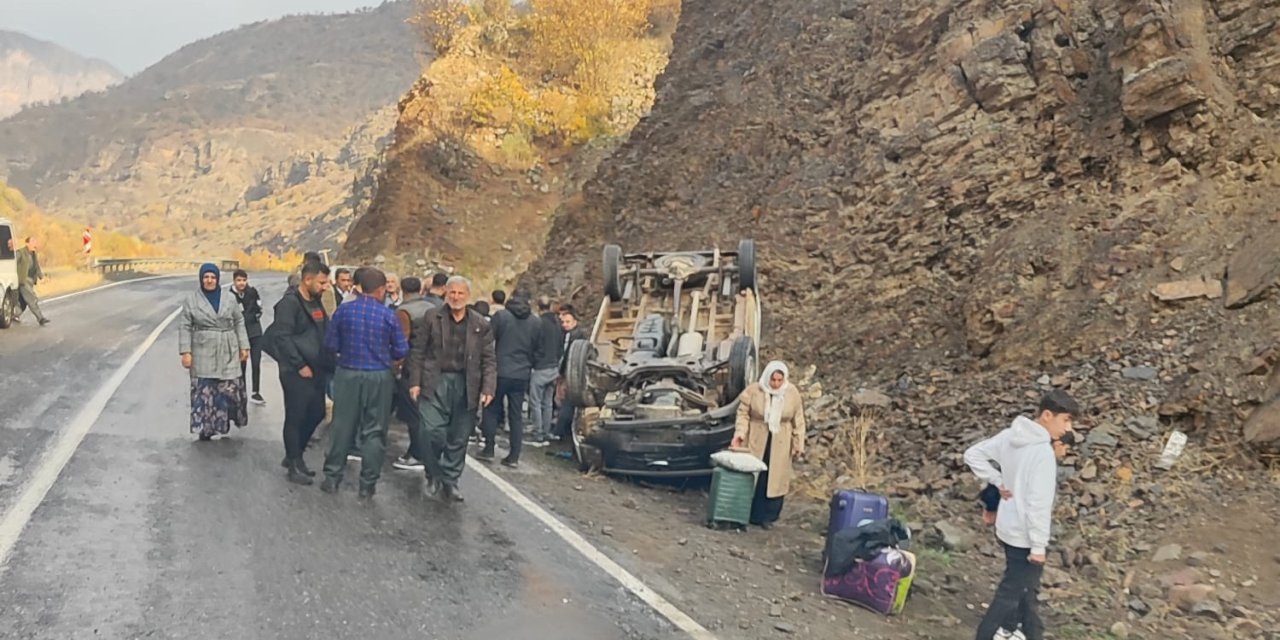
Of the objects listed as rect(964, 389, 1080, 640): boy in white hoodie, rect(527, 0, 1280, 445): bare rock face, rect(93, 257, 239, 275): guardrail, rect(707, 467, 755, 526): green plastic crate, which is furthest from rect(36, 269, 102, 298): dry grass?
rect(964, 389, 1080, 640): boy in white hoodie

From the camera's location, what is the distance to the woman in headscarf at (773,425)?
328 inches

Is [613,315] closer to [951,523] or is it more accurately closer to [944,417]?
[944,417]

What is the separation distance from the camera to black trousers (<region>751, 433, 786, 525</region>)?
8539 mm

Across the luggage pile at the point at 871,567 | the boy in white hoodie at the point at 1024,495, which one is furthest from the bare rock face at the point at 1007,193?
the boy in white hoodie at the point at 1024,495

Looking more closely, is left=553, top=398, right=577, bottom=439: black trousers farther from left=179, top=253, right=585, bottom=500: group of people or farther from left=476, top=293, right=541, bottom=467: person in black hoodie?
left=179, top=253, right=585, bottom=500: group of people

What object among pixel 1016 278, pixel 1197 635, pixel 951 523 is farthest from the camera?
pixel 1016 278

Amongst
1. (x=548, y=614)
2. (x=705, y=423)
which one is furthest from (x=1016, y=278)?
(x=548, y=614)

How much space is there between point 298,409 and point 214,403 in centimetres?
136

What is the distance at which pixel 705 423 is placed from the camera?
30.8 feet

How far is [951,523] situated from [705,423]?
2423mm

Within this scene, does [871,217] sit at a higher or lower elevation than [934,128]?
lower

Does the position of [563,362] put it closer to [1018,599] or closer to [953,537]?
[953,537]

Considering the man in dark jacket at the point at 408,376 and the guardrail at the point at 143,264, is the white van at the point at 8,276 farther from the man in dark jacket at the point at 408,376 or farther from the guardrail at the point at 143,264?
the guardrail at the point at 143,264

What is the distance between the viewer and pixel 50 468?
7.65 meters
